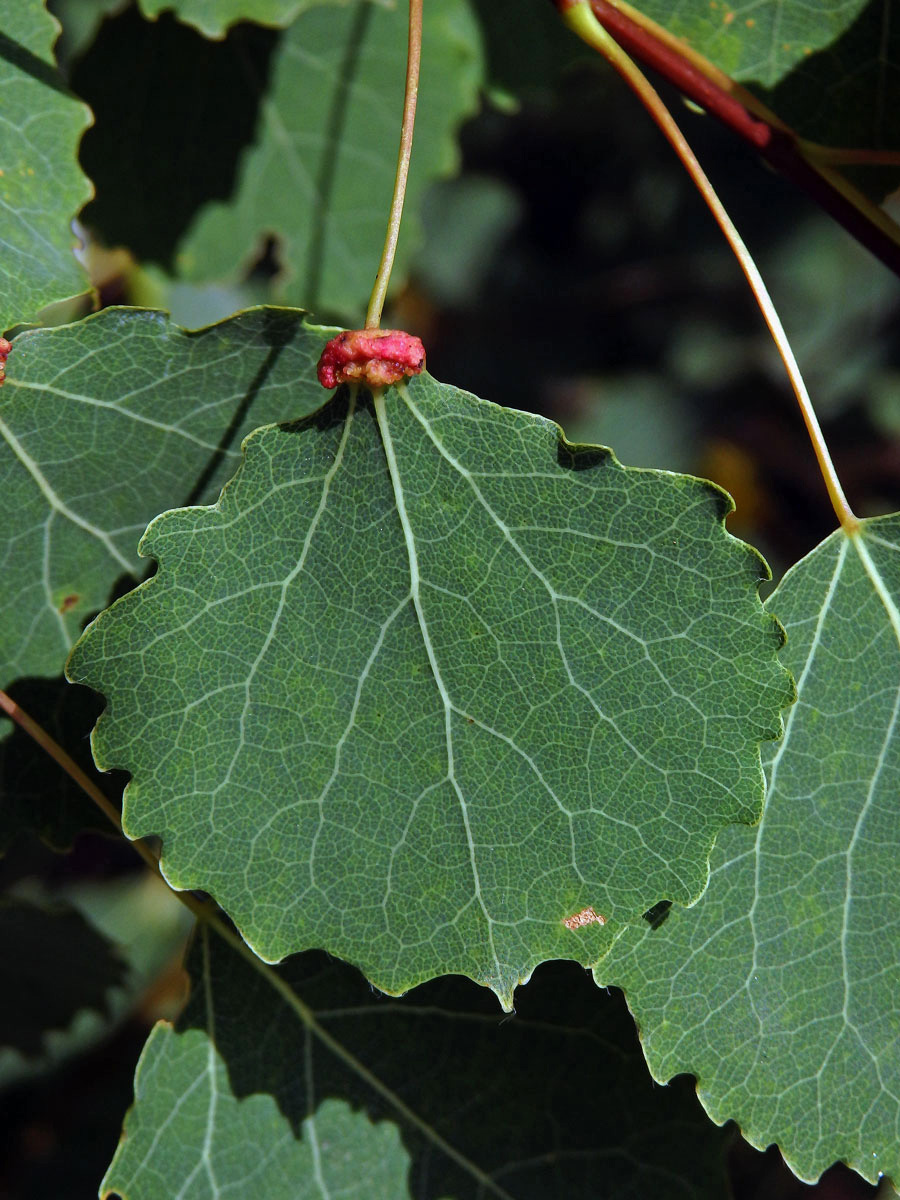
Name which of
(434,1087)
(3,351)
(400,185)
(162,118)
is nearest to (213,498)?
(3,351)

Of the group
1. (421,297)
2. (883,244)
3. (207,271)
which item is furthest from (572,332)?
(883,244)

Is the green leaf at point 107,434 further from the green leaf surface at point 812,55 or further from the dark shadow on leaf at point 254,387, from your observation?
the green leaf surface at point 812,55

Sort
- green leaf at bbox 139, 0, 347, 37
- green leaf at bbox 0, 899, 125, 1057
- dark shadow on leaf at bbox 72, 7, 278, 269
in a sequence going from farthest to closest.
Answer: green leaf at bbox 0, 899, 125, 1057 → dark shadow on leaf at bbox 72, 7, 278, 269 → green leaf at bbox 139, 0, 347, 37

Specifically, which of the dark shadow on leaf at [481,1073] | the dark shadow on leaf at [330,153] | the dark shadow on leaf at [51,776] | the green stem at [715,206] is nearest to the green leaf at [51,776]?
the dark shadow on leaf at [51,776]

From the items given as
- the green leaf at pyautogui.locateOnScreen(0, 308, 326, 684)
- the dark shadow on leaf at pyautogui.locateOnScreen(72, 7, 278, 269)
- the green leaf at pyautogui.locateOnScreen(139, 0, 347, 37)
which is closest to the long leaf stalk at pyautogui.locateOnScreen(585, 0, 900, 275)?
the green leaf at pyautogui.locateOnScreen(139, 0, 347, 37)

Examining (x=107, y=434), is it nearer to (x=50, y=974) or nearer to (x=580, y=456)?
(x=580, y=456)

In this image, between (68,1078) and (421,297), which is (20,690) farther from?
(421,297)

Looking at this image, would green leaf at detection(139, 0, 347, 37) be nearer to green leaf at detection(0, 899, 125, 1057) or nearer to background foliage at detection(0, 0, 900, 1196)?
background foliage at detection(0, 0, 900, 1196)
